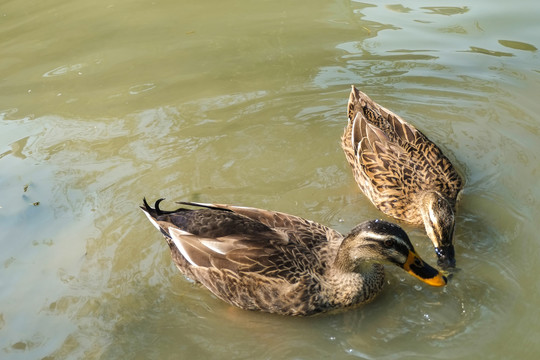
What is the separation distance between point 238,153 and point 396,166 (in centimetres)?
170

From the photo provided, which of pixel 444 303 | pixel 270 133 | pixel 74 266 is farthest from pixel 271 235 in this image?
pixel 270 133

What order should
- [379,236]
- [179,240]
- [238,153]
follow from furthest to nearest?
[238,153] → [179,240] → [379,236]

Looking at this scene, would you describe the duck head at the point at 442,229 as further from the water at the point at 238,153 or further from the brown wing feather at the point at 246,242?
the brown wing feather at the point at 246,242

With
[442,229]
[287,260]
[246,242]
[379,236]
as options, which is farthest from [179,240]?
[442,229]

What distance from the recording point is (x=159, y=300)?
5141 millimetres

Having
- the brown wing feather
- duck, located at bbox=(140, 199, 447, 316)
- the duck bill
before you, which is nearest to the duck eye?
duck, located at bbox=(140, 199, 447, 316)

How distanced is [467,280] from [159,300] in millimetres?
2421

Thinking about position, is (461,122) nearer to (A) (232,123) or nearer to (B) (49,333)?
(A) (232,123)

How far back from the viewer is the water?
15.8 ft

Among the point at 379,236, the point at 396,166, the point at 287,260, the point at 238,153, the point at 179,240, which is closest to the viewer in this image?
the point at 379,236

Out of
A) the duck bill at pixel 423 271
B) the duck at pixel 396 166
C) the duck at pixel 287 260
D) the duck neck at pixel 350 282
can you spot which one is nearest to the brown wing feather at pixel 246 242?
the duck at pixel 287 260

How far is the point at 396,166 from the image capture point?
19.7ft

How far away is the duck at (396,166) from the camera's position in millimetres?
5762

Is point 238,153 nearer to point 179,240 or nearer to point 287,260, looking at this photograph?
point 179,240
